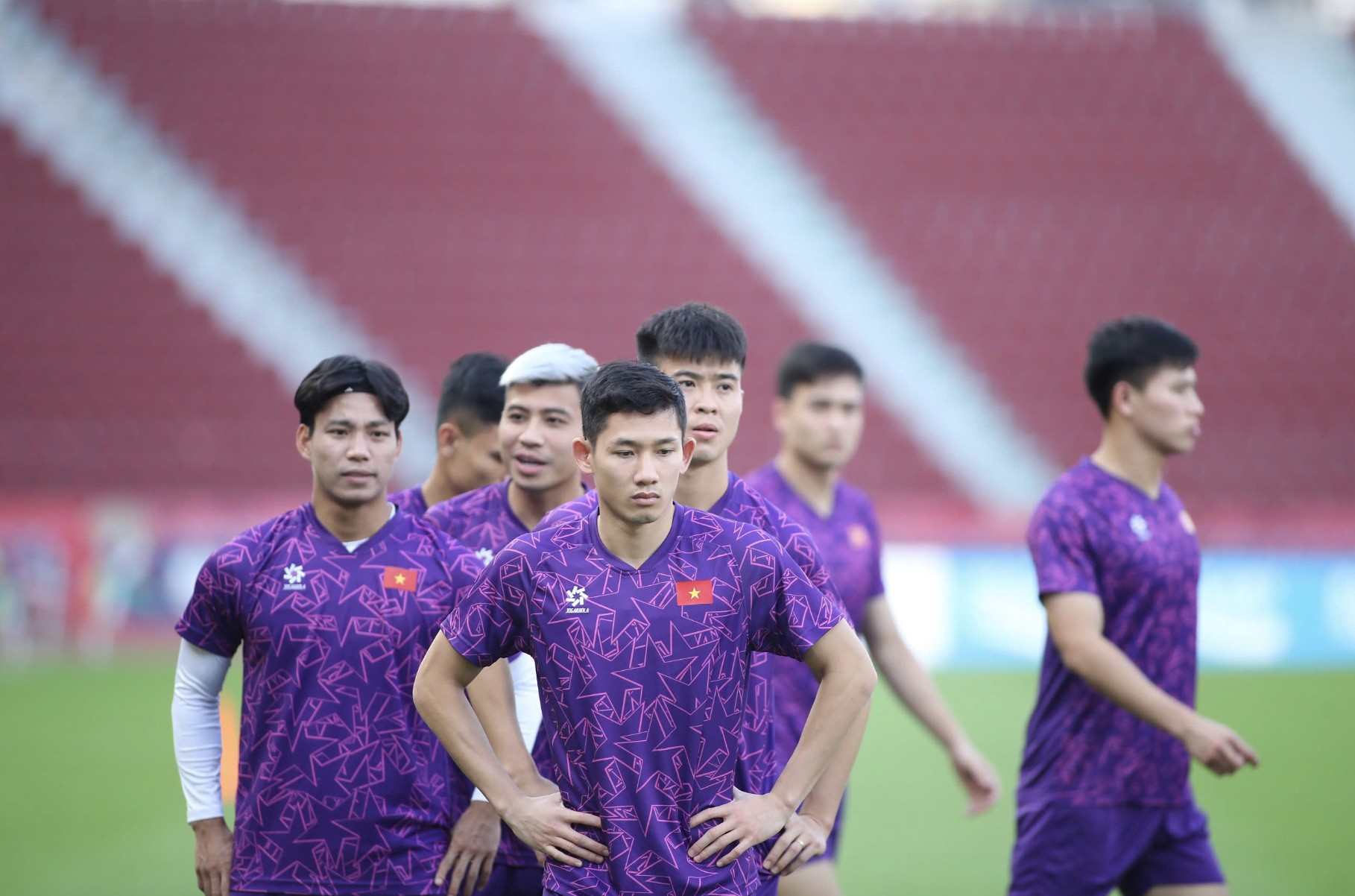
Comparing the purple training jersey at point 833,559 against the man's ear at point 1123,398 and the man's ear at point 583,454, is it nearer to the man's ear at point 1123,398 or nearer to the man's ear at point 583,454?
the man's ear at point 1123,398

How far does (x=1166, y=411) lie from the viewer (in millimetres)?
4500

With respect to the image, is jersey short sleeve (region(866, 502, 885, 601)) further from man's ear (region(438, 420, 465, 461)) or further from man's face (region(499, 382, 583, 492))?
man's ear (region(438, 420, 465, 461))

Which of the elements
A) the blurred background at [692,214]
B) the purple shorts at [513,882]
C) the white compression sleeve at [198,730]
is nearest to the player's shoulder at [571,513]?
the white compression sleeve at [198,730]

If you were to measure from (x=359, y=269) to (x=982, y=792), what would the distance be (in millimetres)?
13441

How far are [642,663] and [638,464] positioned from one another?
1.40 feet

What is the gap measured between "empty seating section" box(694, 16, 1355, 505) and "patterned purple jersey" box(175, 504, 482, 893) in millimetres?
13967

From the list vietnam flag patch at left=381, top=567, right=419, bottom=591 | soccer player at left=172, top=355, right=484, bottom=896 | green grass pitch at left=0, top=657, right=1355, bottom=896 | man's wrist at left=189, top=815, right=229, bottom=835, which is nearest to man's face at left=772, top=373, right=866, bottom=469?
soccer player at left=172, top=355, right=484, bottom=896

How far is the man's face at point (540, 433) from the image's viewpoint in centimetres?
402

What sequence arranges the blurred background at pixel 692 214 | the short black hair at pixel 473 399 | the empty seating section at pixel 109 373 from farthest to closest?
1. the blurred background at pixel 692 214
2. the empty seating section at pixel 109 373
3. the short black hair at pixel 473 399

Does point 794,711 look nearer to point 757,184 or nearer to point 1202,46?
point 757,184

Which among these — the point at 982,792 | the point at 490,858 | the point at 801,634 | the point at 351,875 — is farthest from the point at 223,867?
the point at 982,792

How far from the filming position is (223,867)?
3.51m

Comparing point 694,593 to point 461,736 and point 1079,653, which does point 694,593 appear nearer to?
point 461,736

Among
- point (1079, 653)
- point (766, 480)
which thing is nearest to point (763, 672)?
point (1079, 653)
